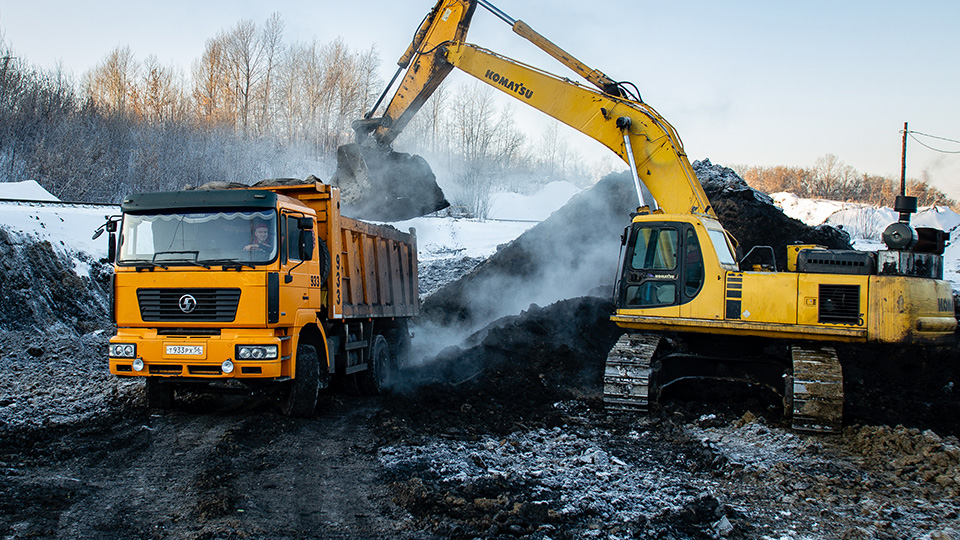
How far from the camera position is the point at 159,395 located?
7.77 meters

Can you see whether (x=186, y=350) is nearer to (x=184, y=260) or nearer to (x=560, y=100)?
(x=184, y=260)

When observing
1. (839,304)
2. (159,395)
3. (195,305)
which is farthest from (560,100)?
(159,395)

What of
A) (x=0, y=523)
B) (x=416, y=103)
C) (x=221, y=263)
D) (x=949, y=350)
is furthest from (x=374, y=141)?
(x=949, y=350)

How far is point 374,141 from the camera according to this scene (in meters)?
12.7

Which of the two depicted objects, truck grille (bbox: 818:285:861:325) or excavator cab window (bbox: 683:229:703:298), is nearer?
truck grille (bbox: 818:285:861:325)

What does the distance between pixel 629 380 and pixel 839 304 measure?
8.88 ft

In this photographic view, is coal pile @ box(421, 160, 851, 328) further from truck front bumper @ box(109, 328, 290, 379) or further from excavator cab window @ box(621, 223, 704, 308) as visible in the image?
truck front bumper @ box(109, 328, 290, 379)

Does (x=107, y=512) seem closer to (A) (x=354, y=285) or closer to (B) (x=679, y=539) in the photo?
(B) (x=679, y=539)

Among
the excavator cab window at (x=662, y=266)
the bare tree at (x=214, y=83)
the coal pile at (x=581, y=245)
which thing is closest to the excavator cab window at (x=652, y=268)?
the excavator cab window at (x=662, y=266)

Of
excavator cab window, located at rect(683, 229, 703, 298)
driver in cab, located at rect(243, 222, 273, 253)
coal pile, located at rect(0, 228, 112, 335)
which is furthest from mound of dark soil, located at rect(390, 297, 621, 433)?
coal pile, located at rect(0, 228, 112, 335)

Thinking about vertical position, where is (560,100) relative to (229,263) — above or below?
above

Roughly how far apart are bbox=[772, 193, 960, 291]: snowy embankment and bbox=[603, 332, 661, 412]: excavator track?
10795 mm

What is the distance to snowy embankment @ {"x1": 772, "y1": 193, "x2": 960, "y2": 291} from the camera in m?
23.7

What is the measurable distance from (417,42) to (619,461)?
28.5ft
